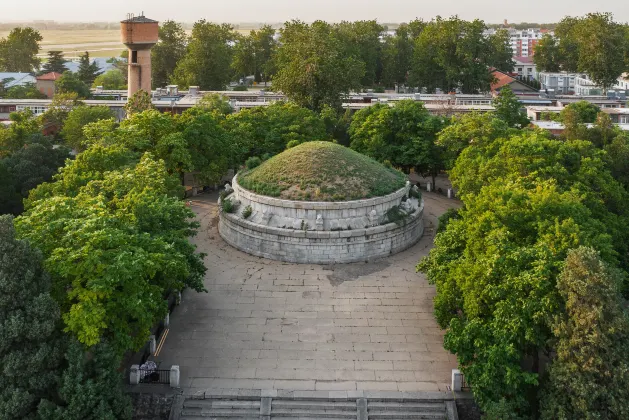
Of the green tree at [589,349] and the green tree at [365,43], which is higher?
the green tree at [365,43]

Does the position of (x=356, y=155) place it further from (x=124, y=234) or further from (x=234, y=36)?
(x=234, y=36)

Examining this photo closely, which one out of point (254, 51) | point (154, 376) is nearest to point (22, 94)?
point (254, 51)

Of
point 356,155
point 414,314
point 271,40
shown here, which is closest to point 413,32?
point 271,40

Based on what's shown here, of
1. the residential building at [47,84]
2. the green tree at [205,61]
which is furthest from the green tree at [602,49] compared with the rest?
the residential building at [47,84]

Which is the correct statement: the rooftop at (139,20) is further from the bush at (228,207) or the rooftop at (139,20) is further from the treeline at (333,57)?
the bush at (228,207)

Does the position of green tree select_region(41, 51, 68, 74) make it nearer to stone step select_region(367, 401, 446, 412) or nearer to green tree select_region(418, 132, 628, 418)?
green tree select_region(418, 132, 628, 418)

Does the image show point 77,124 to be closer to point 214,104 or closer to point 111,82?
point 214,104
